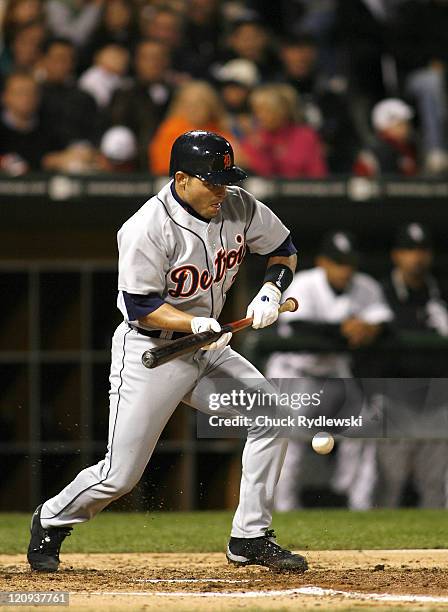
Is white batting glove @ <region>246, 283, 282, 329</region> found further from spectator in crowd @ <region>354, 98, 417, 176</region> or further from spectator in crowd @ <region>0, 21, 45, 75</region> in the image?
spectator in crowd @ <region>0, 21, 45, 75</region>

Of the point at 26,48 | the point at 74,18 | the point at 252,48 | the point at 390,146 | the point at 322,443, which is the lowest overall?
the point at 322,443

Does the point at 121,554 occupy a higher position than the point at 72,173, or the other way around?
the point at 72,173

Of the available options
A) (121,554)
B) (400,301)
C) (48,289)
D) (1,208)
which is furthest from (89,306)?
(121,554)

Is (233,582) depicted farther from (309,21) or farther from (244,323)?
(309,21)

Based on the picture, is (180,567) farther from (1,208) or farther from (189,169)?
(1,208)

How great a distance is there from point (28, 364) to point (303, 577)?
4234mm

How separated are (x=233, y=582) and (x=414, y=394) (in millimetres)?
1999

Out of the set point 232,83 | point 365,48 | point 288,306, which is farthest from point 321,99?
point 288,306

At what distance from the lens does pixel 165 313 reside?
14.6 feet

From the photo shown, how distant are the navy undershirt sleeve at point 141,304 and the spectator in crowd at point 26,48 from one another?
17.1 feet

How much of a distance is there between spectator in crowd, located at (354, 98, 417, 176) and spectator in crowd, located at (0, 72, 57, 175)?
227 centimetres

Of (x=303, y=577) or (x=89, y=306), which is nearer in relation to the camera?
(x=303, y=577)

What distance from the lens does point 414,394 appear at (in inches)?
247

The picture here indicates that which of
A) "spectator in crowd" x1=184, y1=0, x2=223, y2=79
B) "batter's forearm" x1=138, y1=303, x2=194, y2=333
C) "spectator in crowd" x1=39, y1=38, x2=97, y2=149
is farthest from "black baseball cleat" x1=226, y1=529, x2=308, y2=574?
"spectator in crowd" x1=184, y1=0, x2=223, y2=79
